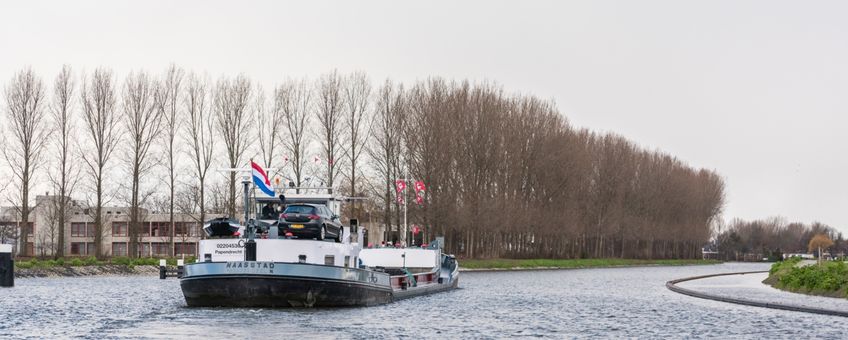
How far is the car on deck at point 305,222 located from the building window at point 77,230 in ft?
396

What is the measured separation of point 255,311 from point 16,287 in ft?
85.0

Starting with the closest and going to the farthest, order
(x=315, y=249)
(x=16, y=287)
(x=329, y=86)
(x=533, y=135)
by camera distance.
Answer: (x=315, y=249) < (x=16, y=287) < (x=329, y=86) < (x=533, y=135)

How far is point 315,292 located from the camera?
43344 millimetres

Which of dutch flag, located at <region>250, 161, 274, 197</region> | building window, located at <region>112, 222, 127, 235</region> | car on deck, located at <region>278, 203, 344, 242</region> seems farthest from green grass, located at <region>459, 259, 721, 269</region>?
building window, located at <region>112, 222, 127, 235</region>

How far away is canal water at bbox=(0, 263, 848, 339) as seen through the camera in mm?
33906

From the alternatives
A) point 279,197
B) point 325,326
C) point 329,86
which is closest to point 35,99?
point 329,86

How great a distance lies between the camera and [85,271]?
265ft

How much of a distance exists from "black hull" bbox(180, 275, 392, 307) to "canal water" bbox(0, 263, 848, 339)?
611 millimetres

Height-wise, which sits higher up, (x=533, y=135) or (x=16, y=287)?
(x=533, y=135)

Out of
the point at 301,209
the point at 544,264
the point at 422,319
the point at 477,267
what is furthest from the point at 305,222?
the point at 544,264

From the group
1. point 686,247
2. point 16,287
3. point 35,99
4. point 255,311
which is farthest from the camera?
point 686,247

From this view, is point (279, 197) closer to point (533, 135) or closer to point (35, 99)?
point (35, 99)

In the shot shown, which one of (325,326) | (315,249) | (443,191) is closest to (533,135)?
(443,191)

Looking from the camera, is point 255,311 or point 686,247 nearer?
point 255,311
